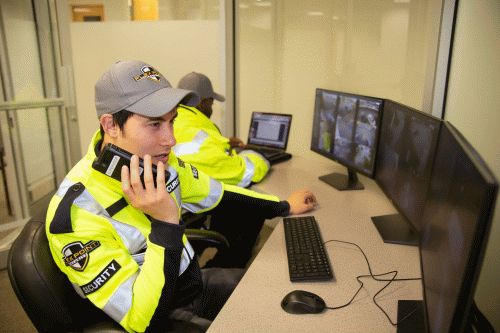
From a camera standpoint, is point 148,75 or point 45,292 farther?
point 148,75

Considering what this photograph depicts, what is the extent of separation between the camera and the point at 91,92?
3453 millimetres

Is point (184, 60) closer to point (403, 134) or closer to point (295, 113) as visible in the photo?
point (295, 113)

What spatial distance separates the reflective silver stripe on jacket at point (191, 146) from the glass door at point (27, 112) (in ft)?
5.08

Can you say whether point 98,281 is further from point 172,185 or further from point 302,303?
point 302,303

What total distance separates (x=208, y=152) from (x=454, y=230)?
1.38 metres

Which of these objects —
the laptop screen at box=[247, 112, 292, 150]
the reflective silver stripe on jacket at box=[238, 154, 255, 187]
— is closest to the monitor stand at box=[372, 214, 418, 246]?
the reflective silver stripe on jacket at box=[238, 154, 255, 187]

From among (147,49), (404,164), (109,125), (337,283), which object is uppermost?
(147,49)

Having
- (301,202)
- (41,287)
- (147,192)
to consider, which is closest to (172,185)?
(147,192)

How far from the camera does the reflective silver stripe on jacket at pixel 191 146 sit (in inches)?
75.2

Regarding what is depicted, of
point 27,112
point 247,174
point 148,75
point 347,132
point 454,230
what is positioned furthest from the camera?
point 27,112

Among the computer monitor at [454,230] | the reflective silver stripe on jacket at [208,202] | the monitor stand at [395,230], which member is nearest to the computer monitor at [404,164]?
the monitor stand at [395,230]

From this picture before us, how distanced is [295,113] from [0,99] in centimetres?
206

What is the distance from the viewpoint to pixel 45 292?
0.93 m

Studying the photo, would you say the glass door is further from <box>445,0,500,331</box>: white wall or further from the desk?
<box>445,0,500,331</box>: white wall
